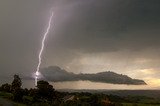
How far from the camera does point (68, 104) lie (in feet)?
439

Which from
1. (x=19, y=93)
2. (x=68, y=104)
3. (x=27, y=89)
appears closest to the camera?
(x=68, y=104)

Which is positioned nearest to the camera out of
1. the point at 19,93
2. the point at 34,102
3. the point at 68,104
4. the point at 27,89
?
the point at 68,104

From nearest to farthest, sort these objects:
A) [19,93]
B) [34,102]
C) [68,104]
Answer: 1. [68,104]
2. [34,102]
3. [19,93]

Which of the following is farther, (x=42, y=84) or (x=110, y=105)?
(x=42, y=84)

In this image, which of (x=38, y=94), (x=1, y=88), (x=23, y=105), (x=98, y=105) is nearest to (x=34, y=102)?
(x=23, y=105)

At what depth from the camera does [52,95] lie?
540ft

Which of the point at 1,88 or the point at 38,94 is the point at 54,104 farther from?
the point at 1,88

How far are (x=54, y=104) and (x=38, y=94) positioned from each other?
24.0m

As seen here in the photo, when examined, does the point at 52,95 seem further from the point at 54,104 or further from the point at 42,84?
the point at 54,104

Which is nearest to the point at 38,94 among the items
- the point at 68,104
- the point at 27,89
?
the point at 27,89

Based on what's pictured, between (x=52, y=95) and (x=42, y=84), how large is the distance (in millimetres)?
7557

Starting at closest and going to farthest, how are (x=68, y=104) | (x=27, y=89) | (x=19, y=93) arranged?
(x=68, y=104), (x=19, y=93), (x=27, y=89)

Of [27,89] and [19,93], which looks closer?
[19,93]

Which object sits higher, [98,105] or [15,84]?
[15,84]
